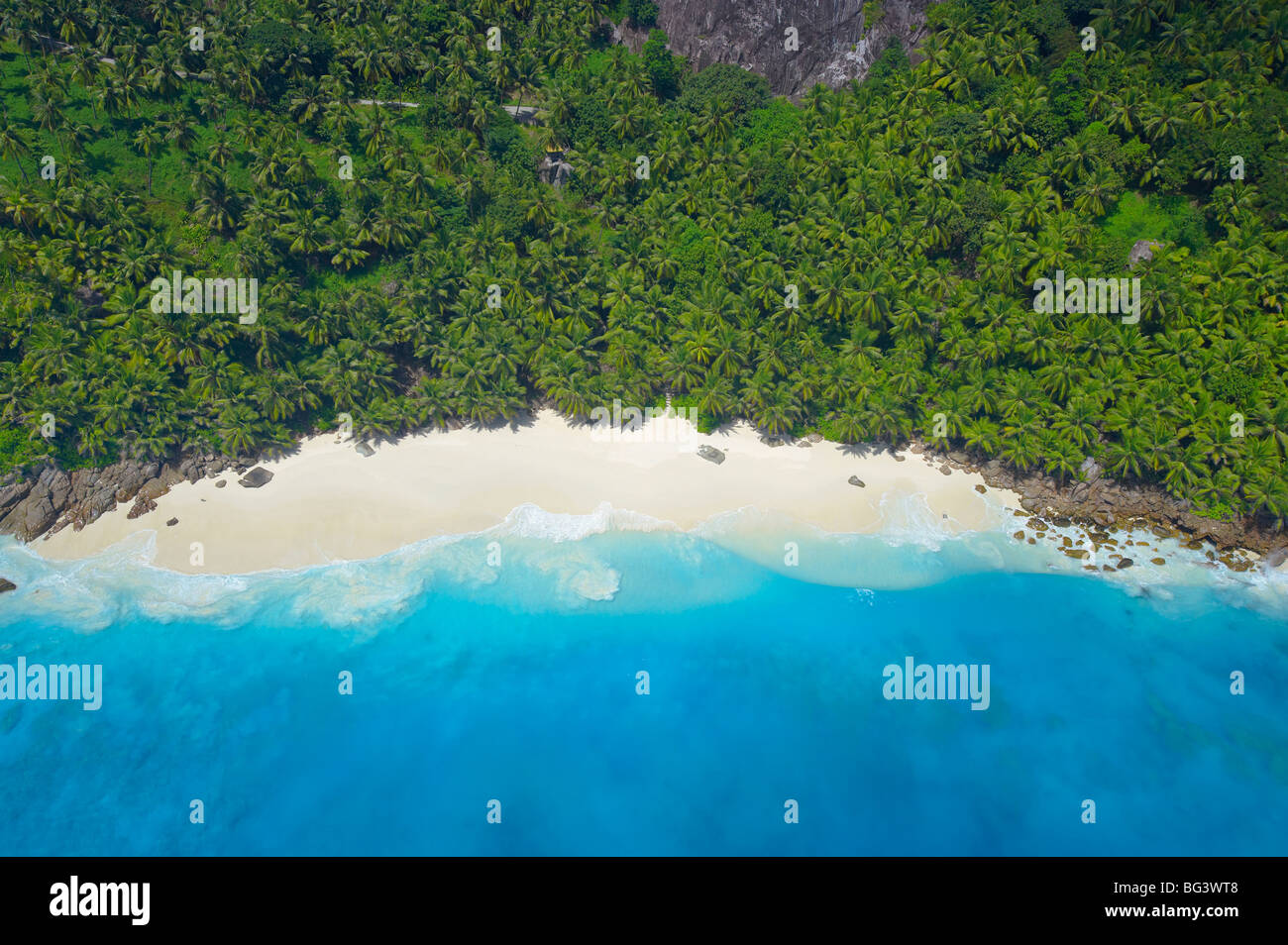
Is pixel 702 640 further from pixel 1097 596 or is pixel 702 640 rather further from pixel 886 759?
pixel 1097 596

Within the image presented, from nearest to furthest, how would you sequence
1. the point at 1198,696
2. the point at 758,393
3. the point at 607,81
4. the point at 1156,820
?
the point at 1156,820 < the point at 1198,696 < the point at 758,393 < the point at 607,81

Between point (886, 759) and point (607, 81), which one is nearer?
point (886, 759)

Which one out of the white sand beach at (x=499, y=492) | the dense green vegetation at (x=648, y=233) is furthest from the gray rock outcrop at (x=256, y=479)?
the dense green vegetation at (x=648, y=233)

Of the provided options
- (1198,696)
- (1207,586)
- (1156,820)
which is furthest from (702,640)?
(1207,586)

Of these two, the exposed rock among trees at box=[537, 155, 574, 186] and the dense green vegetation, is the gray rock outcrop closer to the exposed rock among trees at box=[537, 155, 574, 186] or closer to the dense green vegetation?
the dense green vegetation

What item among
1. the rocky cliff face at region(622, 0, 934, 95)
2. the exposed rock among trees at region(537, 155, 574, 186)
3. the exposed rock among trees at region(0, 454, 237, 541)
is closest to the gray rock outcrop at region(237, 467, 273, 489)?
the exposed rock among trees at region(0, 454, 237, 541)

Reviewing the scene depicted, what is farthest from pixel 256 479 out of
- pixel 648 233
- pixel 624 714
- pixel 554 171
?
pixel 554 171

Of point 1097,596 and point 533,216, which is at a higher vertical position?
point 533,216

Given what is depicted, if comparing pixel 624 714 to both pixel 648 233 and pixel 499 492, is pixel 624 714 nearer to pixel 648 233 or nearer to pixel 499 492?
pixel 499 492
